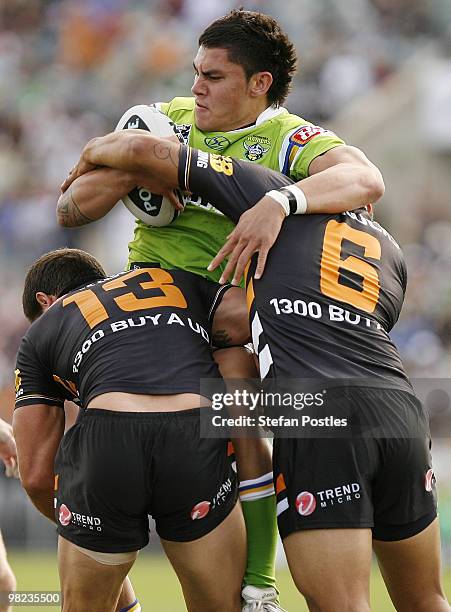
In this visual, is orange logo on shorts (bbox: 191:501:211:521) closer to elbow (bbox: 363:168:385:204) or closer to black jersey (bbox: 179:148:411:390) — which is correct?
black jersey (bbox: 179:148:411:390)

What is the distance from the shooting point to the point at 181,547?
161 inches

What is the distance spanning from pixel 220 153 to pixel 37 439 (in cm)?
154

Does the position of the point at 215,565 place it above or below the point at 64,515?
below

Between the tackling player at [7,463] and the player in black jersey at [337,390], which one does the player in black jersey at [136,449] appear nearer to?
the player in black jersey at [337,390]

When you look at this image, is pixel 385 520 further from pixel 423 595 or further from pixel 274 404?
pixel 274 404

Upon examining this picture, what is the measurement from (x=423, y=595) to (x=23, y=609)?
5.46 metres

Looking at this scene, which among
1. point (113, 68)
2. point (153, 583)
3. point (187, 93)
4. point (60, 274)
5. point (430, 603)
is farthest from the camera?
point (113, 68)

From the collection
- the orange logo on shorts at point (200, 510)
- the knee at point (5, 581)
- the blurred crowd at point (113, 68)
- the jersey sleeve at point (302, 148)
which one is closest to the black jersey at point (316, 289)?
the jersey sleeve at point (302, 148)

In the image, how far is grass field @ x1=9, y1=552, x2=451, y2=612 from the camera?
9523mm

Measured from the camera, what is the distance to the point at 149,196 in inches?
175

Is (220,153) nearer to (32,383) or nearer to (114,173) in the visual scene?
(114,173)

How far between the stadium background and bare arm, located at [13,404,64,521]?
8810mm

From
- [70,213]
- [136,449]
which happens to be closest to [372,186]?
[70,213]

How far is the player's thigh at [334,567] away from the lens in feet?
12.2
